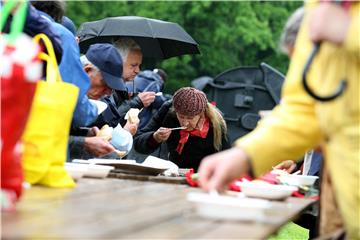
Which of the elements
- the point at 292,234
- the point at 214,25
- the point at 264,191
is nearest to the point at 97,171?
the point at 264,191

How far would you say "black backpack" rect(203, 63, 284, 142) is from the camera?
12.7 metres

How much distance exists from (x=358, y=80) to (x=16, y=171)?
109cm

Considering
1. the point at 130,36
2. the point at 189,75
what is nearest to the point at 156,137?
the point at 130,36

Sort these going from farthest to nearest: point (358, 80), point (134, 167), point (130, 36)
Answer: point (130, 36), point (134, 167), point (358, 80)

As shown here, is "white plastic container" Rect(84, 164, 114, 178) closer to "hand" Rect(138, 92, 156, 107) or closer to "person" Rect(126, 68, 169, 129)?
"hand" Rect(138, 92, 156, 107)

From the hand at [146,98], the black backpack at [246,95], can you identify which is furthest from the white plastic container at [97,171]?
the black backpack at [246,95]

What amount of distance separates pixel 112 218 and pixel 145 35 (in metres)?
5.65

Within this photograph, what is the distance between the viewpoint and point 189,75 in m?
25.6

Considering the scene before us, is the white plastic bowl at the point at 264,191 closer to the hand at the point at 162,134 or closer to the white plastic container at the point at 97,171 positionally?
the white plastic container at the point at 97,171

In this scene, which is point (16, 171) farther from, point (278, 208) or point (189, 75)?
point (189, 75)

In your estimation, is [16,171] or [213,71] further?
[213,71]

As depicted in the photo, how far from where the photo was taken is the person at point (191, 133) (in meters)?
6.64

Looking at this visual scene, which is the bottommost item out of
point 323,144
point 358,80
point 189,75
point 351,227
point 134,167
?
point 189,75

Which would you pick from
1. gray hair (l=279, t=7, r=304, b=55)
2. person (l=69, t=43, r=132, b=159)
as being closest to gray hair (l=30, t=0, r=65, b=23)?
person (l=69, t=43, r=132, b=159)
